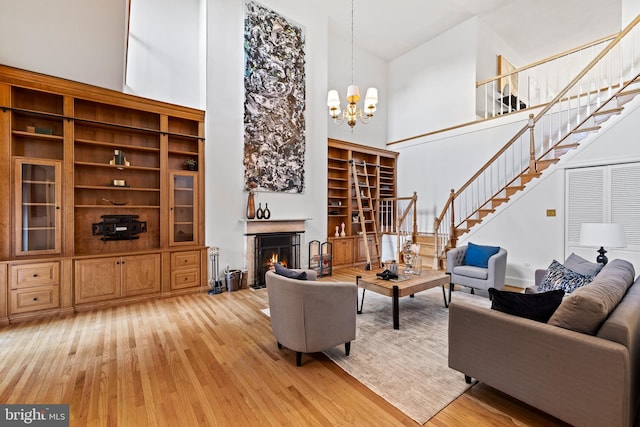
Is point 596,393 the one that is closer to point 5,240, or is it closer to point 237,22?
point 5,240

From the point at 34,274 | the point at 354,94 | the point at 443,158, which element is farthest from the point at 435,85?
the point at 34,274

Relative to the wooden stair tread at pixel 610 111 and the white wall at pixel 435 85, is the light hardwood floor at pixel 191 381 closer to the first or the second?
the wooden stair tread at pixel 610 111

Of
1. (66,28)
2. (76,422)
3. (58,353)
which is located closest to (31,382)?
(58,353)

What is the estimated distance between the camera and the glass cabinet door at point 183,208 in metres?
4.72

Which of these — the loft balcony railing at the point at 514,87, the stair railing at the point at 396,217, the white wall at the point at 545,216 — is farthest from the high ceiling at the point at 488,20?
the stair railing at the point at 396,217

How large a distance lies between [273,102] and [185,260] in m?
3.44

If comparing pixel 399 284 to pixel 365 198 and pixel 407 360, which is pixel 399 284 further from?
pixel 365 198

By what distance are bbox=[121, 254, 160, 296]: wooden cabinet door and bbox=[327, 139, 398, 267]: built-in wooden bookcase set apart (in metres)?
3.76

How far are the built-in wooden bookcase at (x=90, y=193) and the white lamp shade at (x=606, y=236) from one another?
17.3 feet

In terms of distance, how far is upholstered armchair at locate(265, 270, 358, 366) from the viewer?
244cm

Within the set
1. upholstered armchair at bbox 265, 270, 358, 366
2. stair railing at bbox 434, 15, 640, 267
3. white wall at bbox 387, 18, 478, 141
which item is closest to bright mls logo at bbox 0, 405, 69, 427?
upholstered armchair at bbox 265, 270, 358, 366

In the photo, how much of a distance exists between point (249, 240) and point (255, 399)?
3442 millimetres

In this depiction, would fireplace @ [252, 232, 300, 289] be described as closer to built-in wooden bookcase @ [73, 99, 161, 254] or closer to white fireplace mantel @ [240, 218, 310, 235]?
white fireplace mantel @ [240, 218, 310, 235]

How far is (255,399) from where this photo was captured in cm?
207
